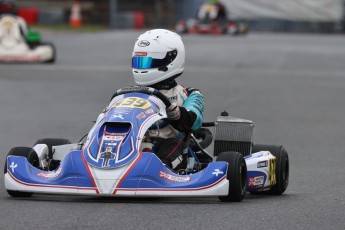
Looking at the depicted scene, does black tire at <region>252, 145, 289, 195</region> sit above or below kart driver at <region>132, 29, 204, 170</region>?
below

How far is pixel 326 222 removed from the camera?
256 inches

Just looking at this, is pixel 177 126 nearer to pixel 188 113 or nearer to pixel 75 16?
pixel 188 113

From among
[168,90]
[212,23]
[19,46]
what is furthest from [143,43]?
[212,23]

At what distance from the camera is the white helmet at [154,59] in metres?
7.92

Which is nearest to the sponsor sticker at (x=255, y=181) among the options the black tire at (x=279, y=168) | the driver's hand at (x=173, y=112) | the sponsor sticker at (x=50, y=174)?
the black tire at (x=279, y=168)

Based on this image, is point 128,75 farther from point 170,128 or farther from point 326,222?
point 326,222

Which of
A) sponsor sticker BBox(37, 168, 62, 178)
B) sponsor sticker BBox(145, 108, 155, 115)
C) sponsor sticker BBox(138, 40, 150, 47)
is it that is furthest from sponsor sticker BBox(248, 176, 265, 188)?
sponsor sticker BBox(37, 168, 62, 178)

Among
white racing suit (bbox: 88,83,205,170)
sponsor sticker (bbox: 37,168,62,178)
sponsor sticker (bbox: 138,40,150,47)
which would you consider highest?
sponsor sticker (bbox: 138,40,150,47)

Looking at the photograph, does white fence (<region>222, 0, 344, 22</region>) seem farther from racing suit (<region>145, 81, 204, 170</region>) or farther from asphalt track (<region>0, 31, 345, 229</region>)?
racing suit (<region>145, 81, 204, 170</region>)

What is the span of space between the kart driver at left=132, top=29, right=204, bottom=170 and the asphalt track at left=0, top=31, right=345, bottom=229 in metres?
0.43

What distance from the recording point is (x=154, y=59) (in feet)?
26.1

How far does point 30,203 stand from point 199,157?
1552mm

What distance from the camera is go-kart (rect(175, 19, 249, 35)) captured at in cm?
3656

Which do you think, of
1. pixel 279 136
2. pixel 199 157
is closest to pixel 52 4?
pixel 279 136
